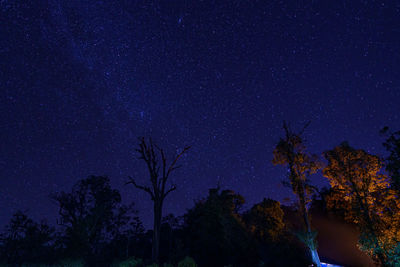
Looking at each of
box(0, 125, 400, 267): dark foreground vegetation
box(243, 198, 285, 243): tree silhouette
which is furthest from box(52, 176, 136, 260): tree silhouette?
box(243, 198, 285, 243): tree silhouette

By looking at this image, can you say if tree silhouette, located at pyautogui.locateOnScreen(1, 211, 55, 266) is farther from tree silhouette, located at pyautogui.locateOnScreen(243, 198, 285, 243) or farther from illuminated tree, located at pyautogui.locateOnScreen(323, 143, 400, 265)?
illuminated tree, located at pyautogui.locateOnScreen(323, 143, 400, 265)

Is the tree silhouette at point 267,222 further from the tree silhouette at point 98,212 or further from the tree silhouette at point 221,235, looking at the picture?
the tree silhouette at point 98,212

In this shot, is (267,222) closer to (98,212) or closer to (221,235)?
(221,235)

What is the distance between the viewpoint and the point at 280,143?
17.5 m

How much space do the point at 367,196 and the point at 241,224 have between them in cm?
951

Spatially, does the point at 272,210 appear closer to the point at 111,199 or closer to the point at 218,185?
the point at 218,185

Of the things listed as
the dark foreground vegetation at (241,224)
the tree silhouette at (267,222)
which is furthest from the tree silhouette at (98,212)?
the tree silhouette at (267,222)

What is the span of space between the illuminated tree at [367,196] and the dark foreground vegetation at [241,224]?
0.05 m

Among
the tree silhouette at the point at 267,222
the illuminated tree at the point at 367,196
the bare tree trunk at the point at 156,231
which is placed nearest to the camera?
the bare tree trunk at the point at 156,231

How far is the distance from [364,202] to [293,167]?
4.62 meters

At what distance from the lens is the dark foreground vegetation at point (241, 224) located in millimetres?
12914

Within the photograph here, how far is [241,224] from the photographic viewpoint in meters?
19.7

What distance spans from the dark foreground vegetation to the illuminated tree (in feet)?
0.17

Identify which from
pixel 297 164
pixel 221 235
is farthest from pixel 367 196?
pixel 221 235
